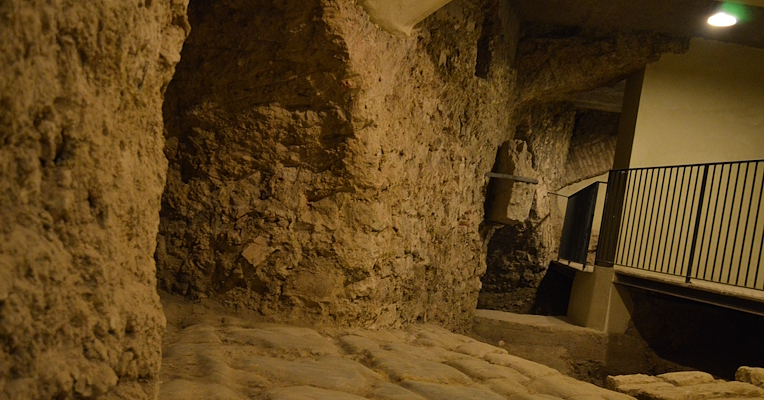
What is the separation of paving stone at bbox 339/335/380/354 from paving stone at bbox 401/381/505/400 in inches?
16.5

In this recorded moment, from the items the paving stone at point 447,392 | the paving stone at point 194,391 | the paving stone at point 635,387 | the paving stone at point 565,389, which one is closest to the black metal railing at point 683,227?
the paving stone at point 635,387

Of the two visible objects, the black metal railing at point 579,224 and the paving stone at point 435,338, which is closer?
the paving stone at point 435,338

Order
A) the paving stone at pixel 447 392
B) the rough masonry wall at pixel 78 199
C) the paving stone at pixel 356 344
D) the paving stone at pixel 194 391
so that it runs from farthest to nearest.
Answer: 1. the paving stone at pixel 356 344
2. the paving stone at pixel 447 392
3. the paving stone at pixel 194 391
4. the rough masonry wall at pixel 78 199

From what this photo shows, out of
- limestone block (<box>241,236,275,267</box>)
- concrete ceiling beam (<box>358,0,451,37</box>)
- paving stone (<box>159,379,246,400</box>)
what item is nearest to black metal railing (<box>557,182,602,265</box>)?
concrete ceiling beam (<box>358,0,451,37</box>)

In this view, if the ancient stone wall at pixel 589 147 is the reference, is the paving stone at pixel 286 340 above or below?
below

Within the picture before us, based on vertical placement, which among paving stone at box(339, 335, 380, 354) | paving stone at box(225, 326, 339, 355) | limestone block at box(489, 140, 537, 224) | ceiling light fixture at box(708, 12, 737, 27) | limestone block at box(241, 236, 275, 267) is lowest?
paving stone at box(339, 335, 380, 354)

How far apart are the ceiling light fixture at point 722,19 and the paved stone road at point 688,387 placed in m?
3.36

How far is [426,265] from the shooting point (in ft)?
13.3

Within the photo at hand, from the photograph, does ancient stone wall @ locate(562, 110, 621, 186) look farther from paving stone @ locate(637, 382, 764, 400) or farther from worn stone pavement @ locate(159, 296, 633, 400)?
worn stone pavement @ locate(159, 296, 633, 400)

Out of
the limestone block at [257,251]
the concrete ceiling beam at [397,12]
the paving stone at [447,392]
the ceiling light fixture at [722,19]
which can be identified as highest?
the ceiling light fixture at [722,19]

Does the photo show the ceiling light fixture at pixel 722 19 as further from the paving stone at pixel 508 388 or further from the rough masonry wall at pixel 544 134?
the paving stone at pixel 508 388

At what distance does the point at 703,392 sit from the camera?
9.52ft

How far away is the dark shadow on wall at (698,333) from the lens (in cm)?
573

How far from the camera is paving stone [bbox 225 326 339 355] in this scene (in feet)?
7.33
